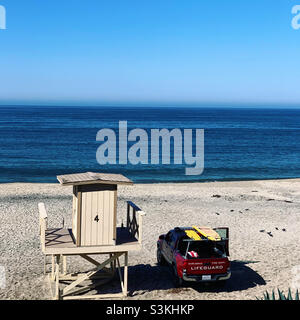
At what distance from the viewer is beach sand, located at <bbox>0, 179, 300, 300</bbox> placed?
48.1ft

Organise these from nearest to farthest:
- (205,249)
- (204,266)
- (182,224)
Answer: (204,266), (205,249), (182,224)

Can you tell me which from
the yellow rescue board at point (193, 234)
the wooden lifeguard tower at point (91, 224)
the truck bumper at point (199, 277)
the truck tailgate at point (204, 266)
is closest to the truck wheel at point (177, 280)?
the truck bumper at point (199, 277)

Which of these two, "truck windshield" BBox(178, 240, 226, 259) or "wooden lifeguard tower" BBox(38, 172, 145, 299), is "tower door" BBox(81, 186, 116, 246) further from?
"truck windshield" BBox(178, 240, 226, 259)

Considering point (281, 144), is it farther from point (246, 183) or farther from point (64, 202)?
point (64, 202)

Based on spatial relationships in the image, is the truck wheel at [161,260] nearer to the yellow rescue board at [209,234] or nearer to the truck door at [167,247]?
the truck door at [167,247]

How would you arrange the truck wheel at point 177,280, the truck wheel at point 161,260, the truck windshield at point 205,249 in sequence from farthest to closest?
the truck wheel at point 161,260 → the truck wheel at point 177,280 → the truck windshield at point 205,249

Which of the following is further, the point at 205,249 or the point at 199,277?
the point at 205,249

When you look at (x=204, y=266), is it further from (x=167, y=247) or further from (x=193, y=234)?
(x=167, y=247)

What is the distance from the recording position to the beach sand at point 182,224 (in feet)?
48.1

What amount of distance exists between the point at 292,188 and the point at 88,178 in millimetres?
27635

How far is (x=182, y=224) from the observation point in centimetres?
2341

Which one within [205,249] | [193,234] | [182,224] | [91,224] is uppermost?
[91,224]

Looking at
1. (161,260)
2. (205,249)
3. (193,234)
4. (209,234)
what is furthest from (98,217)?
(161,260)

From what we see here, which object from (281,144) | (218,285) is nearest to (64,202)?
(218,285)
